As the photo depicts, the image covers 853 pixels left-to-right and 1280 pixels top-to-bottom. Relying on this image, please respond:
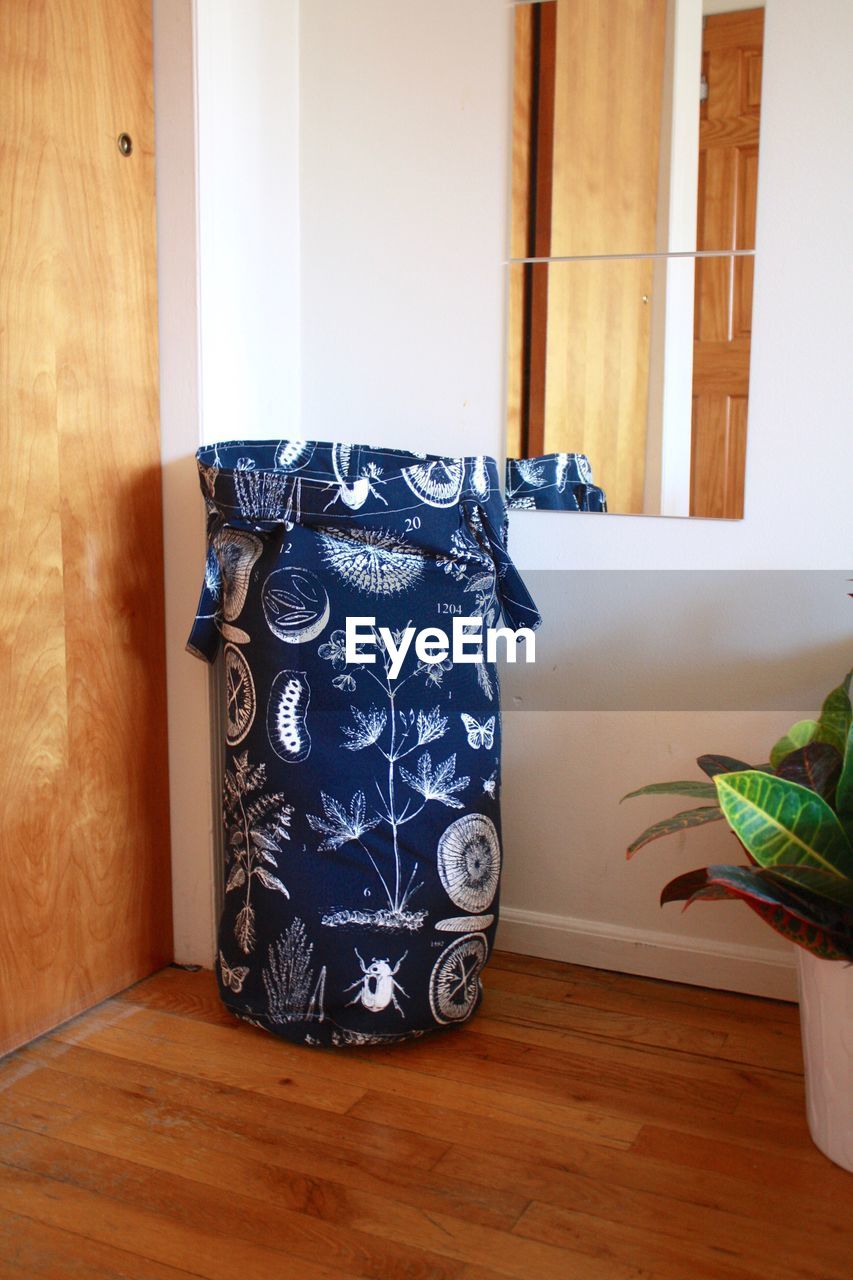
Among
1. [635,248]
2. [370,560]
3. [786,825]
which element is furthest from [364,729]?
[635,248]

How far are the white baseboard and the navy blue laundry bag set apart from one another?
1.10 feet

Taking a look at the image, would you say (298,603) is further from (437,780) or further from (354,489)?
(437,780)

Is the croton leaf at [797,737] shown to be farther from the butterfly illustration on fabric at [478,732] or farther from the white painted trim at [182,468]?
the white painted trim at [182,468]

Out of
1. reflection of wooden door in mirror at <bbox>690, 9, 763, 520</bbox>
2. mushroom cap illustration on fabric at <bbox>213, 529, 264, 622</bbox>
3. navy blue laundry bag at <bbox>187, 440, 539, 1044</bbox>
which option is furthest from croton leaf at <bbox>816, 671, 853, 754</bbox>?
mushroom cap illustration on fabric at <bbox>213, 529, 264, 622</bbox>

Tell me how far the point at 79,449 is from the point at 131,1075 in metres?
0.88

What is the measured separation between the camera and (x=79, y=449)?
5.50 feet

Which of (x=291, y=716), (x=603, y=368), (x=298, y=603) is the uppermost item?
(x=603, y=368)

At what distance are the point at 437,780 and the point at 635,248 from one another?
0.85 metres

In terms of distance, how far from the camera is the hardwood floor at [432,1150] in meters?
1.22

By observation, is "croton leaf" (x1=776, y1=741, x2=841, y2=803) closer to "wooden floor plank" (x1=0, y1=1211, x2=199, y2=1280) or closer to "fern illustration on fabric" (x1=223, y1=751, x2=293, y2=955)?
"fern illustration on fabric" (x1=223, y1=751, x2=293, y2=955)

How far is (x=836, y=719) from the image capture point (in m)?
1.46

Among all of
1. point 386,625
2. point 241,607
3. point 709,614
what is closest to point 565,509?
point 709,614

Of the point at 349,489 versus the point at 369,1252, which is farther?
the point at 349,489

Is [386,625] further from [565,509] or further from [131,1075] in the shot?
[131,1075]
